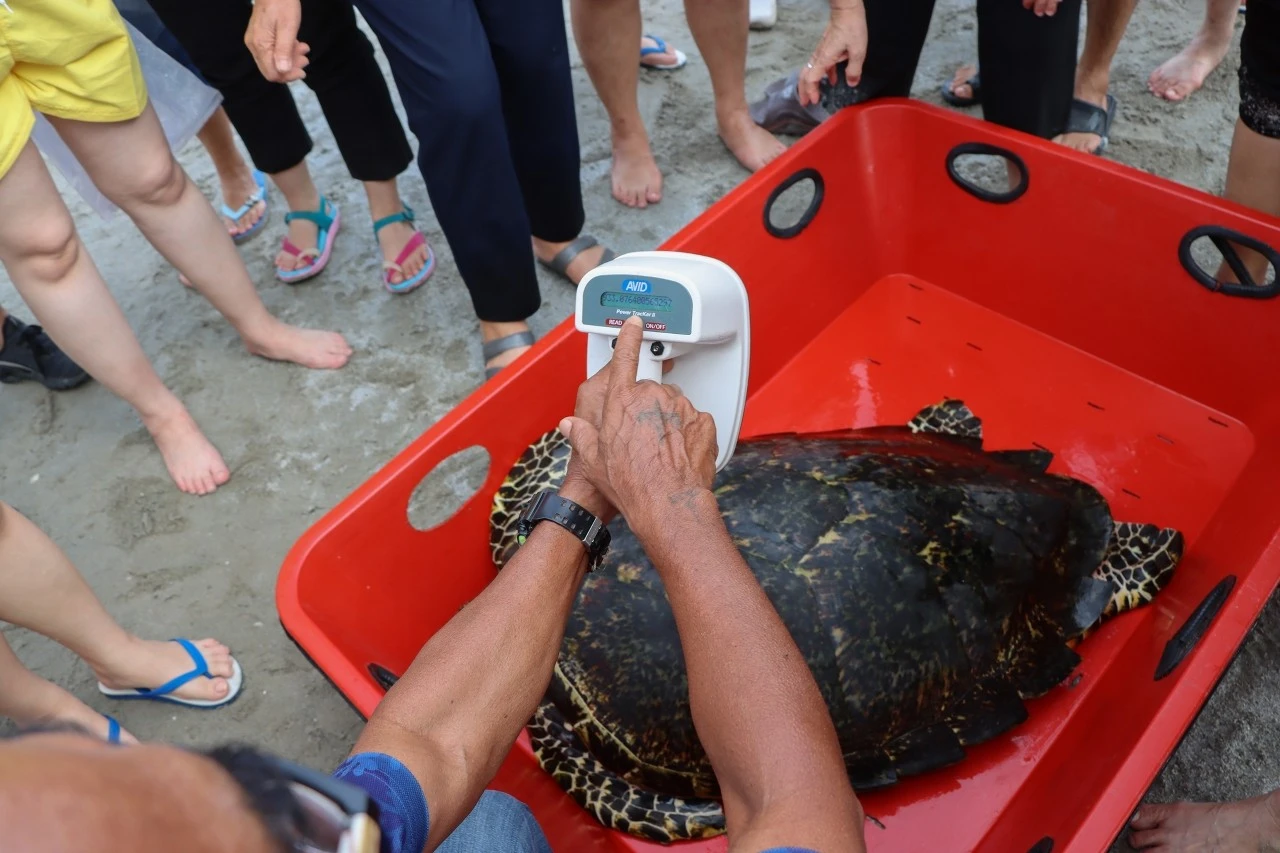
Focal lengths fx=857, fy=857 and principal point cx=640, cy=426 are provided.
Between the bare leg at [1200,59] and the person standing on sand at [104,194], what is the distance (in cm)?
221

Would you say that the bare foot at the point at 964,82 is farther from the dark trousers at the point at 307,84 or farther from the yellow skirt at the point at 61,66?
the yellow skirt at the point at 61,66

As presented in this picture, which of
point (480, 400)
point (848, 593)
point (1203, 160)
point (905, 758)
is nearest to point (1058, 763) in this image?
point (905, 758)

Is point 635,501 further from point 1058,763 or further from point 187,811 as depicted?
point 1058,763

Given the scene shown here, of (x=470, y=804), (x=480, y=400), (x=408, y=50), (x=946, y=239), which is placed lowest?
(x=946, y=239)

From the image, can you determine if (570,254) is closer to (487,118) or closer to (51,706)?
(487,118)

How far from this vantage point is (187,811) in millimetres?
333

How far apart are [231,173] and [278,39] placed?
3.52 feet

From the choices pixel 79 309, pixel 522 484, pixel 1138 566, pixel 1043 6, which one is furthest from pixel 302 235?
pixel 1138 566

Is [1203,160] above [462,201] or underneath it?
underneath

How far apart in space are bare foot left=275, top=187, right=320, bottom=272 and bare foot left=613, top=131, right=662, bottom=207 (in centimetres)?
70

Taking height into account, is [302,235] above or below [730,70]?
below

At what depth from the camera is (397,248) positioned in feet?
6.28

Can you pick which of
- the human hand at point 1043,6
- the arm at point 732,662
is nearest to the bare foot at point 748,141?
the human hand at point 1043,6

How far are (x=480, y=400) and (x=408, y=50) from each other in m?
0.50
